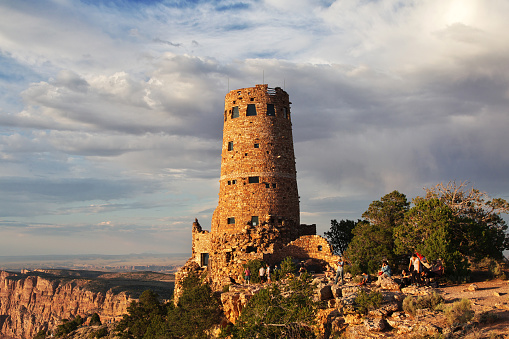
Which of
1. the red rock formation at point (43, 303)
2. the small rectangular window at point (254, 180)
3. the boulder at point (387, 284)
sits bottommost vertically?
the red rock formation at point (43, 303)

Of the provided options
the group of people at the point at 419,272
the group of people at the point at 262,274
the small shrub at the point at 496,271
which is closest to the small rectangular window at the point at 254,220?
Answer: the group of people at the point at 262,274

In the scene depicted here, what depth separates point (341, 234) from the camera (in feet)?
162

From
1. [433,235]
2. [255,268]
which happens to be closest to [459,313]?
[433,235]

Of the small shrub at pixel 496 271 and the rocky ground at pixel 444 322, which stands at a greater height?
the small shrub at pixel 496 271

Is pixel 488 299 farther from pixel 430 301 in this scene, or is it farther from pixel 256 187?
pixel 256 187

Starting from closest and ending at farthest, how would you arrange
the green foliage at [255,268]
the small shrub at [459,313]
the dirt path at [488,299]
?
the dirt path at [488,299] < the small shrub at [459,313] < the green foliage at [255,268]

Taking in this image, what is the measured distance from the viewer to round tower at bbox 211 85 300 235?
140 feet

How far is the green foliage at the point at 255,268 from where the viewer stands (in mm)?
36000

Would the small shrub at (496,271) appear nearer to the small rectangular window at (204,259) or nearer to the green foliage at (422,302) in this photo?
the green foliage at (422,302)

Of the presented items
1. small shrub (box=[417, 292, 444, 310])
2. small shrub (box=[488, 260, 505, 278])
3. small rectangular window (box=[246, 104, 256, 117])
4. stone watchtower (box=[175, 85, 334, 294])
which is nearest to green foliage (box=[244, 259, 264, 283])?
stone watchtower (box=[175, 85, 334, 294])

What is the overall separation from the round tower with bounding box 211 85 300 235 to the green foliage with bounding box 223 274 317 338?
17.9 meters

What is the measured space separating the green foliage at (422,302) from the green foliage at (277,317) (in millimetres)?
4339

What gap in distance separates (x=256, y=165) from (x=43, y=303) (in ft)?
379

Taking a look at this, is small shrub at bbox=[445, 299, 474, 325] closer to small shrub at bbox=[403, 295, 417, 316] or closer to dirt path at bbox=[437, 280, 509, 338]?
dirt path at bbox=[437, 280, 509, 338]
